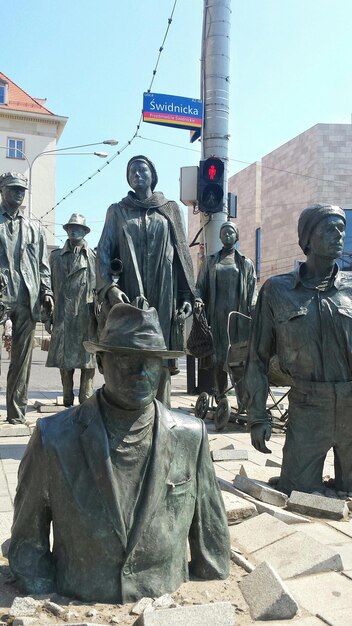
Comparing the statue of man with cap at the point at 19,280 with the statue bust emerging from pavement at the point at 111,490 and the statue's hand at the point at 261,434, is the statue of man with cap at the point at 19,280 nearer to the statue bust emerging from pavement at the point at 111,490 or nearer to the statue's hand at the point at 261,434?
the statue's hand at the point at 261,434

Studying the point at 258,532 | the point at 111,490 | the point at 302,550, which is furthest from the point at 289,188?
the point at 111,490

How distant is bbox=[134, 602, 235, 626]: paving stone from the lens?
2.41 metres

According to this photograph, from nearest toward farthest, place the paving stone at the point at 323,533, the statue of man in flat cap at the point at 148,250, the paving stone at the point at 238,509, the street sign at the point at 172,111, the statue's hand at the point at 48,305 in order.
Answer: the paving stone at the point at 323,533
the paving stone at the point at 238,509
the statue of man in flat cap at the point at 148,250
the statue's hand at the point at 48,305
the street sign at the point at 172,111

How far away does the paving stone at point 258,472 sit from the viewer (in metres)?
4.93

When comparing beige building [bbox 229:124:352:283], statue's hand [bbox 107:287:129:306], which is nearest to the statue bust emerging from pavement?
statue's hand [bbox 107:287:129:306]

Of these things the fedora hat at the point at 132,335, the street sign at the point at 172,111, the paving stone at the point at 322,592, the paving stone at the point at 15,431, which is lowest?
the paving stone at the point at 322,592

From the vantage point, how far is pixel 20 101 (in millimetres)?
40750

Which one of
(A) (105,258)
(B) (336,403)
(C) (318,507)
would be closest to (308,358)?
(B) (336,403)

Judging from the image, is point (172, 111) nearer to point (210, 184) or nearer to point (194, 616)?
point (210, 184)

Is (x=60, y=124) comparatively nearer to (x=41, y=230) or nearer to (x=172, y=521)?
(x=41, y=230)

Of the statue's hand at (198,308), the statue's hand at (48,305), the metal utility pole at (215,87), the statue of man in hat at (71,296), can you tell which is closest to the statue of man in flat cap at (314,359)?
the statue's hand at (198,308)

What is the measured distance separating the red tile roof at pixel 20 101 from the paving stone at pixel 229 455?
121ft

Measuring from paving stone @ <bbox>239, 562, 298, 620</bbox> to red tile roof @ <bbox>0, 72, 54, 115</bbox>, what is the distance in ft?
129

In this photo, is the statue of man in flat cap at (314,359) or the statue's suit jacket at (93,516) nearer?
the statue's suit jacket at (93,516)
